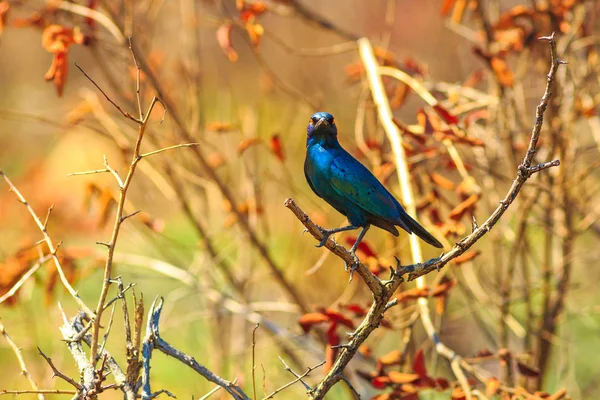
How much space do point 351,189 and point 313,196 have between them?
142 inches

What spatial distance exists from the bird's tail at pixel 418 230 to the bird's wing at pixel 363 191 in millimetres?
28

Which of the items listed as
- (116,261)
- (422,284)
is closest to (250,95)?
(116,261)

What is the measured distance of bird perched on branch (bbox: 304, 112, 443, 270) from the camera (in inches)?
87.1

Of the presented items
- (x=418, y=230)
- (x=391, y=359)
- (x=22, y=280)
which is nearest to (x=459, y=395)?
→ (x=391, y=359)

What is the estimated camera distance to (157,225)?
334 cm

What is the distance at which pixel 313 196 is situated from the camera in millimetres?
5844

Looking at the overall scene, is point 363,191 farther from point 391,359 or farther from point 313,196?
point 313,196

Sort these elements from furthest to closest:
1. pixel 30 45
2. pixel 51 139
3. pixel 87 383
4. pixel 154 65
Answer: pixel 30 45 < pixel 51 139 < pixel 154 65 < pixel 87 383

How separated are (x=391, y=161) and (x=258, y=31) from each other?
771 mm

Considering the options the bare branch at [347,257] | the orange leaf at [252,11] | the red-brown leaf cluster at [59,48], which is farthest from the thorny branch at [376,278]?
the orange leaf at [252,11]

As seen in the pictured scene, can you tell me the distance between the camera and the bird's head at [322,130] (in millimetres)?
2414

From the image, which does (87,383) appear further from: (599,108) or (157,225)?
(599,108)

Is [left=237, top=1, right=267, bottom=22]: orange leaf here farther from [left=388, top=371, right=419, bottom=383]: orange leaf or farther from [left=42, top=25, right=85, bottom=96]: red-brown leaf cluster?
[left=388, top=371, right=419, bottom=383]: orange leaf

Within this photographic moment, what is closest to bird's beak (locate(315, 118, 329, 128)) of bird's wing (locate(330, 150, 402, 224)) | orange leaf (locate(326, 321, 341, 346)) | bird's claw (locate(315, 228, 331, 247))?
bird's wing (locate(330, 150, 402, 224))
